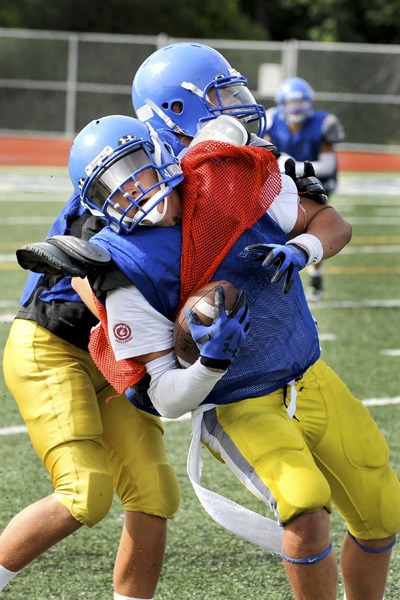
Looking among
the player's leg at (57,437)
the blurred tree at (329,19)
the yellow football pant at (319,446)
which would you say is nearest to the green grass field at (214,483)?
the player's leg at (57,437)

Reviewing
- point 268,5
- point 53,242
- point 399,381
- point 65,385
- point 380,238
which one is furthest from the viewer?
point 268,5

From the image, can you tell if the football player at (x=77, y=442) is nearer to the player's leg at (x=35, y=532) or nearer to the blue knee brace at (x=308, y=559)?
the player's leg at (x=35, y=532)

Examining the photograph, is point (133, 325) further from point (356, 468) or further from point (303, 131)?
point (303, 131)

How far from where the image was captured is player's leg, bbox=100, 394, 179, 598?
3131mm

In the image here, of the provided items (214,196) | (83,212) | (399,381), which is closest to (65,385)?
(83,212)

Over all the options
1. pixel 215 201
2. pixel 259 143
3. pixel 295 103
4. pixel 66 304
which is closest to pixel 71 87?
pixel 295 103

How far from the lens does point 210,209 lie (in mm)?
2840

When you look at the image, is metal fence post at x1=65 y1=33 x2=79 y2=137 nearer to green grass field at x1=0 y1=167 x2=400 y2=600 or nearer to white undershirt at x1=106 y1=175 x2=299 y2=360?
green grass field at x1=0 y1=167 x2=400 y2=600

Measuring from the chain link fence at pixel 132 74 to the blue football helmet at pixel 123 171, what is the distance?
651 inches

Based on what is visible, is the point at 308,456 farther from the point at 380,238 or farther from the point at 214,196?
the point at 380,238

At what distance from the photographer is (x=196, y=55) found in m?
3.38

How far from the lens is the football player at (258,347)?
2701 mm

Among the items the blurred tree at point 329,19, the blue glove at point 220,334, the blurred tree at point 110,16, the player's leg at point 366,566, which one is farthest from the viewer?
the blurred tree at point 329,19

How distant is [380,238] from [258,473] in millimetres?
9981
